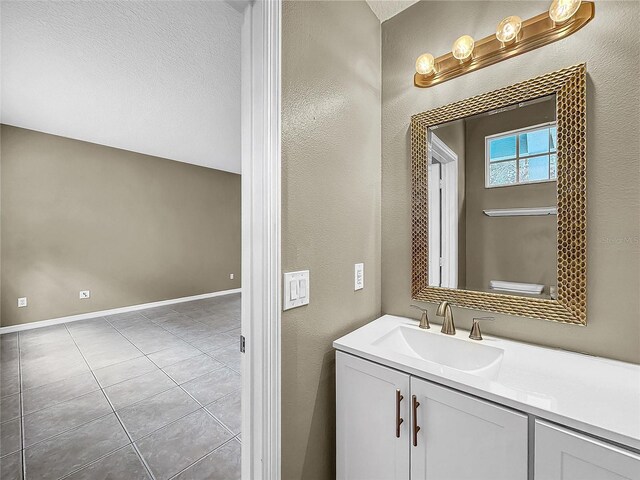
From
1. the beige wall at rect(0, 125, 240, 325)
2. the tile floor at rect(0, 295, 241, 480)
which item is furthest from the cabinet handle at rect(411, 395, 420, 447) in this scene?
the beige wall at rect(0, 125, 240, 325)

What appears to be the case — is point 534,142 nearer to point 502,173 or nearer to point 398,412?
point 502,173

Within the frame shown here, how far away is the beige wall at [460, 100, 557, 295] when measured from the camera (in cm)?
109

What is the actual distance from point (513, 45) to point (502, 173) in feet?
1.73

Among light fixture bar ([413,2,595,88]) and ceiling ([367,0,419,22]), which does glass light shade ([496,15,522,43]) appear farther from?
ceiling ([367,0,419,22])

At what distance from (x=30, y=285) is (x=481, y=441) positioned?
526cm

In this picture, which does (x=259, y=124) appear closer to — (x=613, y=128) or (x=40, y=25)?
(x=613, y=128)

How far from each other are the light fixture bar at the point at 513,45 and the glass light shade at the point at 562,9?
29 mm

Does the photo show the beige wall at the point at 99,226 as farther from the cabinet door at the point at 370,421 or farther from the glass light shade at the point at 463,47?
the glass light shade at the point at 463,47

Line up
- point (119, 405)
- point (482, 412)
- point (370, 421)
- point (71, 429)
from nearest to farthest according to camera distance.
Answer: point (482, 412)
point (370, 421)
point (71, 429)
point (119, 405)

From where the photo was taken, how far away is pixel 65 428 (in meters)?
1.80

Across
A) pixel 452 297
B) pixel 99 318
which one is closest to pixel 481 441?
pixel 452 297

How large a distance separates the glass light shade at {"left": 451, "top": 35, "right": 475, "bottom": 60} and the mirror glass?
27 centimetres

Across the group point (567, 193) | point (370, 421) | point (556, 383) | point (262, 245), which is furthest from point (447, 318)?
point (262, 245)

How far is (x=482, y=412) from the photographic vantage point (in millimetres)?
771
